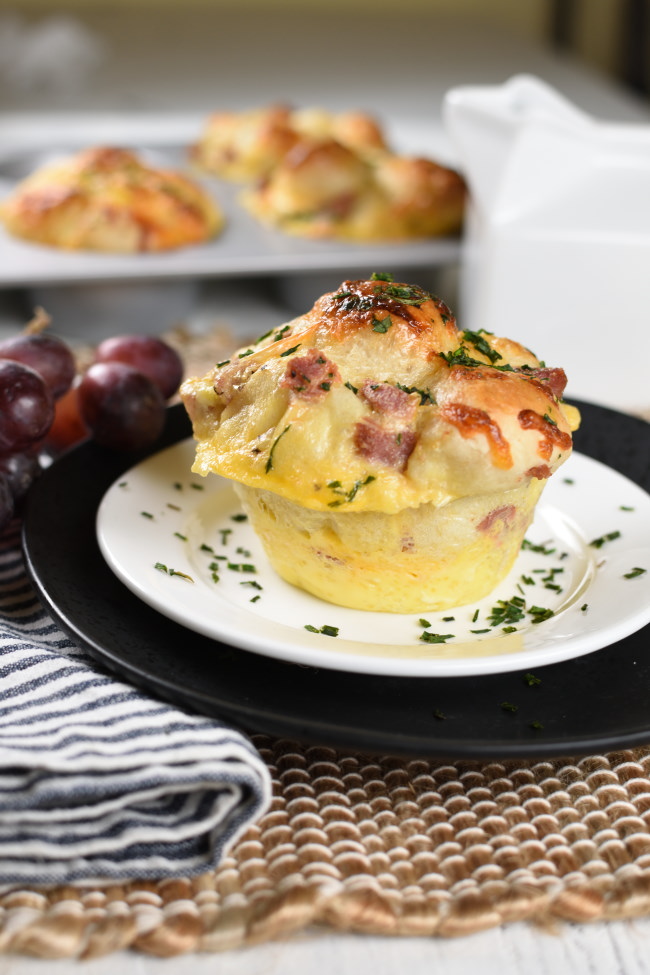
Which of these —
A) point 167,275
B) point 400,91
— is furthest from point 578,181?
point 400,91

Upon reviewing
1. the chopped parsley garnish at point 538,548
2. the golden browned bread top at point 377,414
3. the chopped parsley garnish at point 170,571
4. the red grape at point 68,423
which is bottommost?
the red grape at point 68,423

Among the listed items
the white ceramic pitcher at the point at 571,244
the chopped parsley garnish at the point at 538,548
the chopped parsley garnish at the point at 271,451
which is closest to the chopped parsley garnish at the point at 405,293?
the chopped parsley garnish at the point at 271,451

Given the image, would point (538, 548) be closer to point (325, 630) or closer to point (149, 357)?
point (325, 630)

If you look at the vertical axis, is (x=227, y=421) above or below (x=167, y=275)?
above

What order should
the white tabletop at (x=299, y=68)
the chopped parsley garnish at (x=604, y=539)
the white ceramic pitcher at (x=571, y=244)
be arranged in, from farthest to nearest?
the white tabletop at (x=299, y=68) < the white ceramic pitcher at (x=571, y=244) < the chopped parsley garnish at (x=604, y=539)

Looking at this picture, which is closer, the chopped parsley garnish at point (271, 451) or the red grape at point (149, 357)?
the chopped parsley garnish at point (271, 451)

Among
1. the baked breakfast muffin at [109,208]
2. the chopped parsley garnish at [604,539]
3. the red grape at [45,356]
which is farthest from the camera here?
the baked breakfast muffin at [109,208]

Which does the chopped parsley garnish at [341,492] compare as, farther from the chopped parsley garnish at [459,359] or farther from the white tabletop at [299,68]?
the white tabletop at [299,68]

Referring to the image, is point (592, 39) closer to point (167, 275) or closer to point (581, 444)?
point (167, 275)

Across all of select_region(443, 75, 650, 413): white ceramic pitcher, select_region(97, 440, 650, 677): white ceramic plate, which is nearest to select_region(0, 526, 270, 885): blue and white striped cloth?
select_region(97, 440, 650, 677): white ceramic plate
